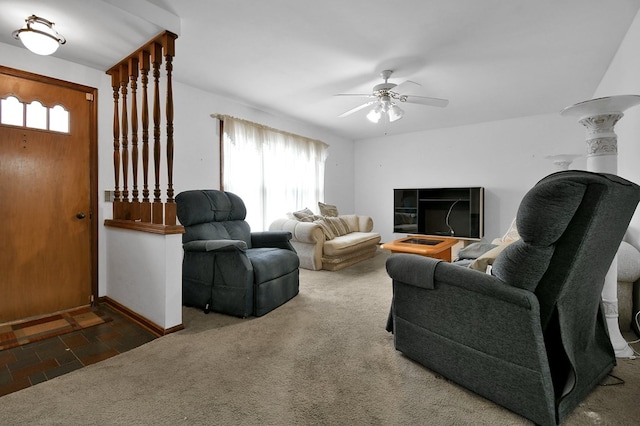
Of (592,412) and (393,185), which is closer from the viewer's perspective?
(592,412)

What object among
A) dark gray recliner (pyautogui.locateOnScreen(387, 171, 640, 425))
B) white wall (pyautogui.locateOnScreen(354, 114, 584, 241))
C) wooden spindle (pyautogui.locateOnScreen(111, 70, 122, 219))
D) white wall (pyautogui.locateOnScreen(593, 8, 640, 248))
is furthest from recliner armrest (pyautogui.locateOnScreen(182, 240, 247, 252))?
white wall (pyautogui.locateOnScreen(354, 114, 584, 241))

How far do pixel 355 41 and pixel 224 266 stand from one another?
7.45 feet

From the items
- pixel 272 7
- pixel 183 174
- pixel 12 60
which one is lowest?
pixel 183 174

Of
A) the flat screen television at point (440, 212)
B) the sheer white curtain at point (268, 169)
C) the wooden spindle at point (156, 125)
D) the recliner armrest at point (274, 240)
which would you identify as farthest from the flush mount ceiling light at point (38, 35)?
the flat screen television at point (440, 212)

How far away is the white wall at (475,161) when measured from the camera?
4.99 m

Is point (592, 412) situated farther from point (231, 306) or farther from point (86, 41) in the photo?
point (86, 41)

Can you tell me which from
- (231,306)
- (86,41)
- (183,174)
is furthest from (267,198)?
(86,41)

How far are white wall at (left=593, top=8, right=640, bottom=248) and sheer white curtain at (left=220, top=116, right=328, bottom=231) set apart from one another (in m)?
4.00

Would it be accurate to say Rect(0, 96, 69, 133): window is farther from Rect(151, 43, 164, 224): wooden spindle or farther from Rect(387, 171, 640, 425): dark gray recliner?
Rect(387, 171, 640, 425): dark gray recliner

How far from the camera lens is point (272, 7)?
7.19 feet

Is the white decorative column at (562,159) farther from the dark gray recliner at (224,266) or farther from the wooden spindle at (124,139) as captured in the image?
the wooden spindle at (124,139)

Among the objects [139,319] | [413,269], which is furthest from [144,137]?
[413,269]

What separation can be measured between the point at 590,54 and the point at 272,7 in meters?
3.05

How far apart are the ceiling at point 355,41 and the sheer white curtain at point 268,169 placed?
0.64 metres
